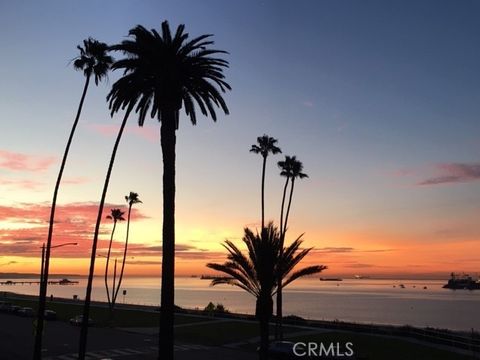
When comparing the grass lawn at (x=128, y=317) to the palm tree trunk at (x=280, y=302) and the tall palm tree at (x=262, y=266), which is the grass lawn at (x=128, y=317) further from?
the tall palm tree at (x=262, y=266)

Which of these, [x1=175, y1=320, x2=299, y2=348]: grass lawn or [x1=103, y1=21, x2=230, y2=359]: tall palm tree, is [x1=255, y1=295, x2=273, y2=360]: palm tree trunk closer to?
[x1=103, y1=21, x2=230, y2=359]: tall palm tree

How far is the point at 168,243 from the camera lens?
23.6 metres

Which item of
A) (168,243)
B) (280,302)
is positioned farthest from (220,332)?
(168,243)

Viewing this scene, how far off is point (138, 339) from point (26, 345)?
1145 cm

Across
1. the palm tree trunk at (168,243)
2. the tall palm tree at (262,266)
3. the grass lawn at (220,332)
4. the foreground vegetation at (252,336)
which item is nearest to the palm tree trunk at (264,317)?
the tall palm tree at (262,266)

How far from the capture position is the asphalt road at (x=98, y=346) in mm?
42713

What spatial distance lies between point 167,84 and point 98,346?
33.2 metres

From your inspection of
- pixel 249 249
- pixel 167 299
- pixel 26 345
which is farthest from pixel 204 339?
pixel 167 299

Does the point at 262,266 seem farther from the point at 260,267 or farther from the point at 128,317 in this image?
the point at 128,317

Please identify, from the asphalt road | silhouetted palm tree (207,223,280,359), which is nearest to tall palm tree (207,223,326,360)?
silhouetted palm tree (207,223,280,359)

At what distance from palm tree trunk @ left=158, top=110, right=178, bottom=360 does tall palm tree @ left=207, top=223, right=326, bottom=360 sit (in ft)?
21.5

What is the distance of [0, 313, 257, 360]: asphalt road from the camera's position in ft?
140

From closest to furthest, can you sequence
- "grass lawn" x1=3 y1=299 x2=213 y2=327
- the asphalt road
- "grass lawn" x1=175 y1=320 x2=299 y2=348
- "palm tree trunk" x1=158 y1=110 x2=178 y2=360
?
"palm tree trunk" x1=158 y1=110 x2=178 y2=360 → the asphalt road → "grass lawn" x1=175 y1=320 x2=299 y2=348 → "grass lawn" x1=3 y1=299 x2=213 y2=327

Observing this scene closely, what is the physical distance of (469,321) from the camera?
131 metres
